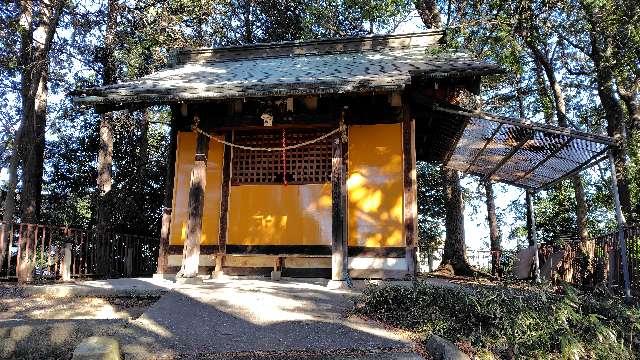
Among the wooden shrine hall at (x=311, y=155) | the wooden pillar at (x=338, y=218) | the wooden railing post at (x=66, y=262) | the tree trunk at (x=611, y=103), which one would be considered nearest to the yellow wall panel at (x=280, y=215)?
the wooden shrine hall at (x=311, y=155)

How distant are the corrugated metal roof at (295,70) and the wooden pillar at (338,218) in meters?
1.10

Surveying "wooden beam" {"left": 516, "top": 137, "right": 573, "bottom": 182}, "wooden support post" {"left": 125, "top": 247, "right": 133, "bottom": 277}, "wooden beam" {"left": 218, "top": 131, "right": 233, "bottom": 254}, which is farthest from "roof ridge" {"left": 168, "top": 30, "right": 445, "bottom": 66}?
"wooden support post" {"left": 125, "top": 247, "right": 133, "bottom": 277}

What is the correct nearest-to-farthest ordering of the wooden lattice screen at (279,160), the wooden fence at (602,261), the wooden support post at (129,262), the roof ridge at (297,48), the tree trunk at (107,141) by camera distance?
the wooden fence at (602,261)
the wooden lattice screen at (279,160)
the roof ridge at (297,48)
the wooden support post at (129,262)
the tree trunk at (107,141)

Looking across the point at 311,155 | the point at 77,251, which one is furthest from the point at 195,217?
the point at 77,251

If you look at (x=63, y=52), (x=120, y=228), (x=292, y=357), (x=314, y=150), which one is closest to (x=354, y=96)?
(x=314, y=150)

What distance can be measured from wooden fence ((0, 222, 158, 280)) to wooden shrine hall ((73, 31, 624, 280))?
2.11 metres

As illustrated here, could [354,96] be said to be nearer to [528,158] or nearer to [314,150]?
[314,150]

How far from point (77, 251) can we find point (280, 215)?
4.46 m

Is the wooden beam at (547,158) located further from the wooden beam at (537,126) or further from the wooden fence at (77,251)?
the wooden fence at (77,251)

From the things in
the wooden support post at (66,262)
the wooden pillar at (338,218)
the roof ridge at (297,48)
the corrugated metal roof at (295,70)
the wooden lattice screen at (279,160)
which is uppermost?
the roof ridge at (297,48)

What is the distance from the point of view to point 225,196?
29.0 feet

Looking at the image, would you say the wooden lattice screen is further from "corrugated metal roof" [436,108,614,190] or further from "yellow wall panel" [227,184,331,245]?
"corrugated metal roof" [436,108,614,190]

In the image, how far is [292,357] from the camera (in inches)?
157

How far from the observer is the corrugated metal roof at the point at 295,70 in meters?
7.23
